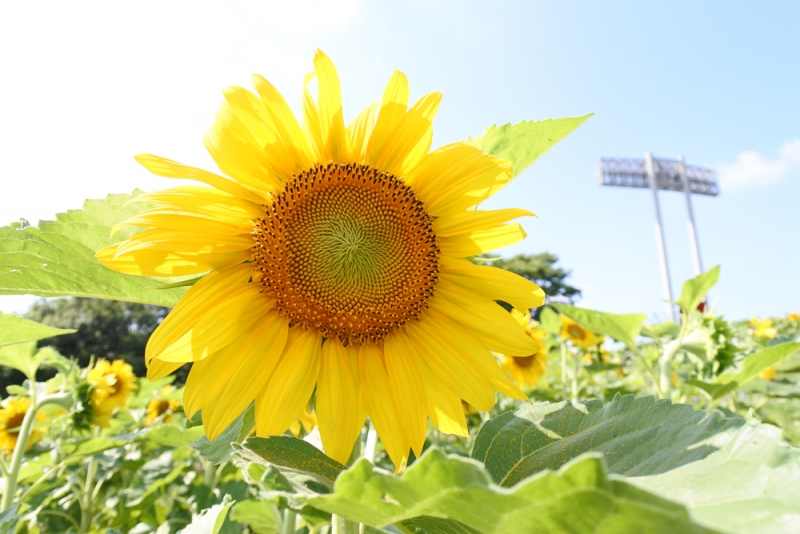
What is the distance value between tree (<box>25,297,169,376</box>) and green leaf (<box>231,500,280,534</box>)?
939 inches

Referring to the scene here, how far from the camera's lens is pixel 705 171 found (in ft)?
87.9

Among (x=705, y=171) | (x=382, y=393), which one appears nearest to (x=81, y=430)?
(x=382, y=393)

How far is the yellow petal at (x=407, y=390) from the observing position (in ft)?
3.72

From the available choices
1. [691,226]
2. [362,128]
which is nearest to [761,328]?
[362,128]

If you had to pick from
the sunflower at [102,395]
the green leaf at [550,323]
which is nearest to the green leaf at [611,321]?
the green leaf at [550,323]

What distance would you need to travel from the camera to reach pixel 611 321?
2.70 meters

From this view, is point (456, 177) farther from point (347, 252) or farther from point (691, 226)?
point (691, 226)

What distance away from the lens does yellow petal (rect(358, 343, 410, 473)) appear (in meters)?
1.10

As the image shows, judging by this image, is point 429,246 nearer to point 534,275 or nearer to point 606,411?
point 606,411

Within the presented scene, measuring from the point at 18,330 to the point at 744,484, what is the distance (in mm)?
1510

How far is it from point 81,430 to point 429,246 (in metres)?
3.11

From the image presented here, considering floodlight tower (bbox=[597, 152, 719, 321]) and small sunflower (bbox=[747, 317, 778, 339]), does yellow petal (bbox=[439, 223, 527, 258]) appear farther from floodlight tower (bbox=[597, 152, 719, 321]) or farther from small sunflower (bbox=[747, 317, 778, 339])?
floodlight tower (bbox=[597, 152, 719, 321])

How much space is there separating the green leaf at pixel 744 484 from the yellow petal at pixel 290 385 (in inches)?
25.7

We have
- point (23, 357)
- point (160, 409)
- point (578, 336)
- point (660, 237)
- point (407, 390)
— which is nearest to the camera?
point (407, 390)
